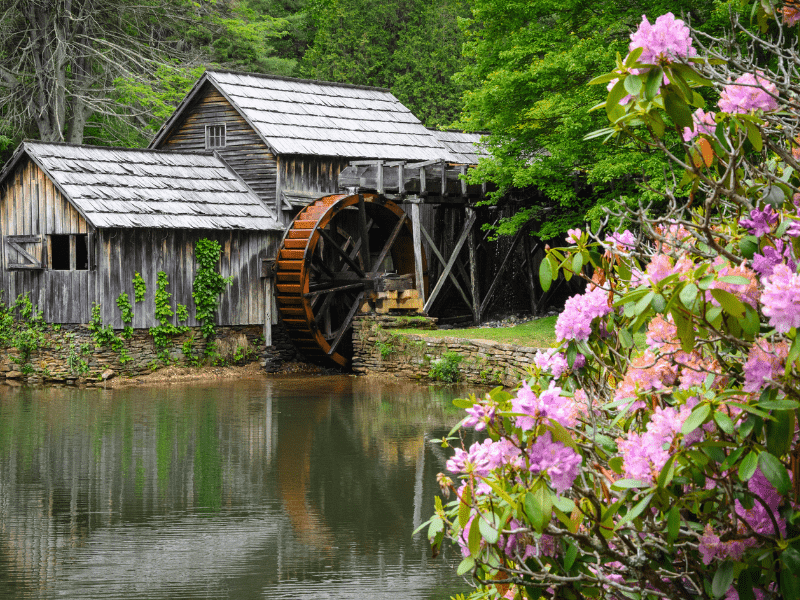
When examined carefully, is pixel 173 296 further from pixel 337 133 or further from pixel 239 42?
pixel 239 42

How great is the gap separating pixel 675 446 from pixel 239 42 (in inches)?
1205

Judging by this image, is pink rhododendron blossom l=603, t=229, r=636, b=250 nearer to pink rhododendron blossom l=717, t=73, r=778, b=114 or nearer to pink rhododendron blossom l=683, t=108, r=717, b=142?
pink rhododendron blossom l=683, t=108, r=717, b=142

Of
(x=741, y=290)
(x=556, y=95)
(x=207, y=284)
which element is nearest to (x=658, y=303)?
(x=741, y=290)

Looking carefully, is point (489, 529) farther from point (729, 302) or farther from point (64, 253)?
point (64, 253)

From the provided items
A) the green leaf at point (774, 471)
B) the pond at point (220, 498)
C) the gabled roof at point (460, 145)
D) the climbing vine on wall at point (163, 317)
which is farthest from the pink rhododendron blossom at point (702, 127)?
the gabled roof at point (460, 145)

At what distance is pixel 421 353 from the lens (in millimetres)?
17344

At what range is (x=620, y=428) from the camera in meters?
3.61

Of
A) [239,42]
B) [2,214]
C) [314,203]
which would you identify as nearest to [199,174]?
[314,203]

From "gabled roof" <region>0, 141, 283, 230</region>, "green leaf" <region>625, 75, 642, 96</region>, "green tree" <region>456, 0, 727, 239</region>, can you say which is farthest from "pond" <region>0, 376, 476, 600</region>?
"green tree" <region>456, 0, 727, 239</region>

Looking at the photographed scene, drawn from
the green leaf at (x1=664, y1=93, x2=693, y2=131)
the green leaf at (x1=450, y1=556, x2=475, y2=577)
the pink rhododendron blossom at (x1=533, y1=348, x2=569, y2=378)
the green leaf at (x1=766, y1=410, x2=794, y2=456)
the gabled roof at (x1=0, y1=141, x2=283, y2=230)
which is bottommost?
the green leaf at (x1=450, y1=556, x2=475, y2=577)

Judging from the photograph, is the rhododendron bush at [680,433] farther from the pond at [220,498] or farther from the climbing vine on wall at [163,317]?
the climbing vine on wall at [163,317]

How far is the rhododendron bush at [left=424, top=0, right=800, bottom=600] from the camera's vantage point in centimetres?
252

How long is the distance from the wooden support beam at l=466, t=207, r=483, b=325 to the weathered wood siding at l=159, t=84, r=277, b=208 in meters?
4.87

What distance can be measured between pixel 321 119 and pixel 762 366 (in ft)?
65.6
